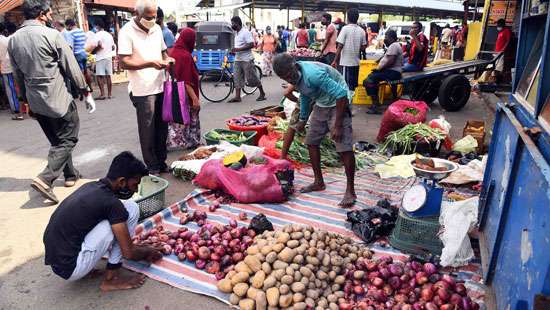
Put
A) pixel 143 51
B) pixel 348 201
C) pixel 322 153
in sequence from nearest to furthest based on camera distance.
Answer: pixel 348 201
pixel 143 51
pixel 322 153

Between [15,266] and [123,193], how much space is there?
1.29 meters

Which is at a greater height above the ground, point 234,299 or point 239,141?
point 239,141

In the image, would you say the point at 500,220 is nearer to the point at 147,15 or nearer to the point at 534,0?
the point at 534,0

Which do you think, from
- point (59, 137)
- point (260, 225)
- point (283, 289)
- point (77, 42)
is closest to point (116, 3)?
point (77, 42)

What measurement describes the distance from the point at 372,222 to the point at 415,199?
496mm

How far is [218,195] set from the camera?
4438 mm

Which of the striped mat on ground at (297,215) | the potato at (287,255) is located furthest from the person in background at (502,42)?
the potato at (287,255)

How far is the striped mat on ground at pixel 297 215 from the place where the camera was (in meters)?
3.00

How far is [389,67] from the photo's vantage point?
26.8 ft

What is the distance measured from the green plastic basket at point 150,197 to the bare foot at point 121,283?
3.21 feet

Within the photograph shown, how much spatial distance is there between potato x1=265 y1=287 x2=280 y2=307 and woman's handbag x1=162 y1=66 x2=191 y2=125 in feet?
10.1

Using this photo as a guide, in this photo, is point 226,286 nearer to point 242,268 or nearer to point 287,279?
point 242,268

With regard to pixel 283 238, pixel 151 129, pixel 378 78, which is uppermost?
pixel 378 78

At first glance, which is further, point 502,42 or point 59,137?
point 502,42
